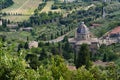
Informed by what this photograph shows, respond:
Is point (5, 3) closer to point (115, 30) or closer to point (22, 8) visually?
point (22, 8)

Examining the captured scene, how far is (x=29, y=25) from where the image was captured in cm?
12400

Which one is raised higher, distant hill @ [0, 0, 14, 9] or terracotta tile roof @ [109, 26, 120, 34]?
terracotta tile roof @ [109, 26, 120, 34]

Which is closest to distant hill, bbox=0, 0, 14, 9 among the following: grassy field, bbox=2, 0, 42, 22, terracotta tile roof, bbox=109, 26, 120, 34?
grassy field, bbox=2, 0, 42, 22

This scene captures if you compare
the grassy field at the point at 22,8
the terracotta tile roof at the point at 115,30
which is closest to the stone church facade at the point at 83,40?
the terracotta tile roof at the point at 115,30

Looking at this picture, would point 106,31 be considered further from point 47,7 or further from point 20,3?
point 20,3

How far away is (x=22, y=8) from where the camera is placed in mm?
141875

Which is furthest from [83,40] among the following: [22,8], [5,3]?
[5,3]

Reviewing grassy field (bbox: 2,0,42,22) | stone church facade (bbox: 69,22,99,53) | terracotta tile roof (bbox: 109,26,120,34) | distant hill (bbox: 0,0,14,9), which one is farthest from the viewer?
distant hill (bbox: 0,0,14,9)

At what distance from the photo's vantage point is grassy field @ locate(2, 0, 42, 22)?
134 metres

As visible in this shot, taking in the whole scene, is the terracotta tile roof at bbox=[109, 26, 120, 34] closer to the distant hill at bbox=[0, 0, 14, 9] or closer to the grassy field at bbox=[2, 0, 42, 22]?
the grassy field at bbox=[2, 0, 42, 22]

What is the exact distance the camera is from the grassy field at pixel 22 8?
13362cm

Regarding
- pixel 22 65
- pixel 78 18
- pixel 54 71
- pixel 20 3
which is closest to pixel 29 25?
pixel 78 18

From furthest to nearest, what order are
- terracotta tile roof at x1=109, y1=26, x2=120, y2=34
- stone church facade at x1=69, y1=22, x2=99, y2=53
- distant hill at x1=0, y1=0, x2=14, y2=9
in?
distant hill at x1=0, y1=0, x2=14, y2=9 < terracotta tile roof at x1=109, y1=26, x2=120, y2=34 < stone church facade at x1=69, y1=22, x2=99, y2=53

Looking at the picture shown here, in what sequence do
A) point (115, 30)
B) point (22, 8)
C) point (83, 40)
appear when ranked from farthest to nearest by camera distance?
point (22, 8) < point (115, 30) < point (83, 40)
